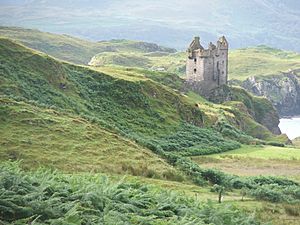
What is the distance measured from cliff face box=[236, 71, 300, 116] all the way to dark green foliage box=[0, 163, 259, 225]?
534 feet

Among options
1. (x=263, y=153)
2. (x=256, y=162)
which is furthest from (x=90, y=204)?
(x=263, y=153)

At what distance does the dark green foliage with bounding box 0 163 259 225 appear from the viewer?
16.5 meters

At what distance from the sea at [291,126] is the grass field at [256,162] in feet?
238

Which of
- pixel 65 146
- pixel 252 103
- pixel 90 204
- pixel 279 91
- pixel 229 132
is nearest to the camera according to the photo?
pixel 90 204

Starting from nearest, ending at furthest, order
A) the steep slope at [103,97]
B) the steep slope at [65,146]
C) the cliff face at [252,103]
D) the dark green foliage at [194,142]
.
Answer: the steep slope at [65,146], the steep slope at [103,97], the dark green foliage at [194,142], the cliff face at [252,103]

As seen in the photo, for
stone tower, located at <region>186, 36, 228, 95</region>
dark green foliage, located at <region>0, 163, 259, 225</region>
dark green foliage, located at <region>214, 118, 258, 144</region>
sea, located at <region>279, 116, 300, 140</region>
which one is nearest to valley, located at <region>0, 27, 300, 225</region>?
dark green foliage, located at <region>0, 163, 259, 225</region>

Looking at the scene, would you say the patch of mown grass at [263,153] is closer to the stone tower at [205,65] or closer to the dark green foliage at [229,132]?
the dark green foliage at [229,132]

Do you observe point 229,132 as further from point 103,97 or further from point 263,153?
point 103,97

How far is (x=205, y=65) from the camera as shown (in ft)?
326

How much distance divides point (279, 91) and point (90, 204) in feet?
584

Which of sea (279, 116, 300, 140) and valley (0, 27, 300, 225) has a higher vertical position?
valley (0, 27, 300, 225)

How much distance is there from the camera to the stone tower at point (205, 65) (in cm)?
9888

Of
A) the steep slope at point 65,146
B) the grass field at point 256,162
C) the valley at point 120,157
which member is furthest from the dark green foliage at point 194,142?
the steep slope at point 65,146

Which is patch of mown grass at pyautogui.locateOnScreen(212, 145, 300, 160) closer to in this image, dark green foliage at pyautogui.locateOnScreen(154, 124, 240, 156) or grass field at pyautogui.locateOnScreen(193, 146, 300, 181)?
grass field at pyautogui.locateOnScreen(193, 146, 300, 181)
